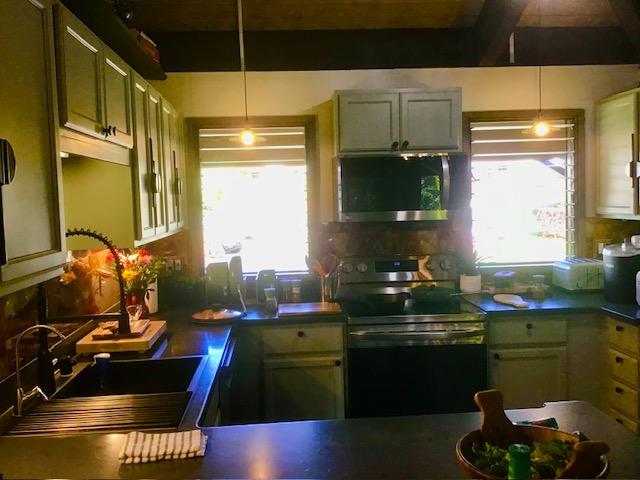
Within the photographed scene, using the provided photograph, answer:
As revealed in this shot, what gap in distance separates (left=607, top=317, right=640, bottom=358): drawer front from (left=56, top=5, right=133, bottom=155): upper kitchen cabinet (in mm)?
2742

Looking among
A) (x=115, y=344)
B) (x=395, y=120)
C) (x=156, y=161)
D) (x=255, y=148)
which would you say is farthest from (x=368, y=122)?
(x=115, y=344)

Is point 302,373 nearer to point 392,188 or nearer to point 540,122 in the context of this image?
point 392,188

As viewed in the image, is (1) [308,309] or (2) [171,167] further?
(1) [308,309]

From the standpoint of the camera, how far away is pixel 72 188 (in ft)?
7.91

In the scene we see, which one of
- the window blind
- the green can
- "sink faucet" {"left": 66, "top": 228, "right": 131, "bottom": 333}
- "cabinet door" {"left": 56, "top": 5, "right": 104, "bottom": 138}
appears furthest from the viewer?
the window blind

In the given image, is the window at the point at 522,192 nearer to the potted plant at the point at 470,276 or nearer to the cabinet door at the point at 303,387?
the potted plant at the point at 470,276

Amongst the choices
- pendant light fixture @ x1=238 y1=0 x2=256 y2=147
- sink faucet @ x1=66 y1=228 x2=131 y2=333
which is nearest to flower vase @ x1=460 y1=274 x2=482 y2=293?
pendant light fixture @ x1=238 y1=0 x2=256 y2=147

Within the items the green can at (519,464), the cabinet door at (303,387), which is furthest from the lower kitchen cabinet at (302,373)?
the green can at (519,464)

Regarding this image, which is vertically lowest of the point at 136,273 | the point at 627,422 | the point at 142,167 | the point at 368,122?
the point at 627,422

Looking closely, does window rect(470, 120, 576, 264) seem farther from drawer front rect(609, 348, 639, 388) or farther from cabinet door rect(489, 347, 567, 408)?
drawer front rect(609, 348, 639, 388)

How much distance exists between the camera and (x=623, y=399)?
313 cm

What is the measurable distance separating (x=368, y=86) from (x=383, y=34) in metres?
0.36

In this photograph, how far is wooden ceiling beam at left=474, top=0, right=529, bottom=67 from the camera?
3303 millimetres

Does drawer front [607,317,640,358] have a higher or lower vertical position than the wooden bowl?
lower
